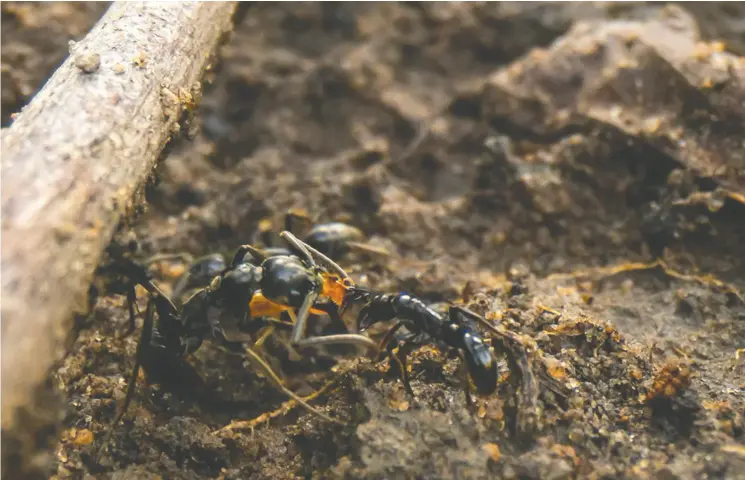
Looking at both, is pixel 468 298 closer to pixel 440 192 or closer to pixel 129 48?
pixel 440 192

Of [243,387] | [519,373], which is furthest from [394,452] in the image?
[243,387]

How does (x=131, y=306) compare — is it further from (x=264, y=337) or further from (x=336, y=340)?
(x=336, y=340)

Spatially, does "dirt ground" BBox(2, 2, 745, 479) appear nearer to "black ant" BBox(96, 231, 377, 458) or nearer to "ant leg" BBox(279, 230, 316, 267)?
"black ant" BBox(96, 231, 377, 458)

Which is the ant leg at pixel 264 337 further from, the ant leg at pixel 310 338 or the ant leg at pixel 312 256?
the ant leg at pixel 312 256

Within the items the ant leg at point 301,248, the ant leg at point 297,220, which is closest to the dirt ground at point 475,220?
the ant leg at point 297,220

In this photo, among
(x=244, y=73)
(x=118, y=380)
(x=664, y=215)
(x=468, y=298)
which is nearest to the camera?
(x=118, y=380)

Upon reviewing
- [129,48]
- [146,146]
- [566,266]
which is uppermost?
[129,48]

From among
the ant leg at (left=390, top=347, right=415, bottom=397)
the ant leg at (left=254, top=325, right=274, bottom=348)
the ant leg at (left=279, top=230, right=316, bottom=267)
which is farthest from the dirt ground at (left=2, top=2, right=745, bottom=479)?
the ant leg at (left=279, top=230, right=316, bottom=267)

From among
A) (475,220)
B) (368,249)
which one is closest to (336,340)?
(368,249)
